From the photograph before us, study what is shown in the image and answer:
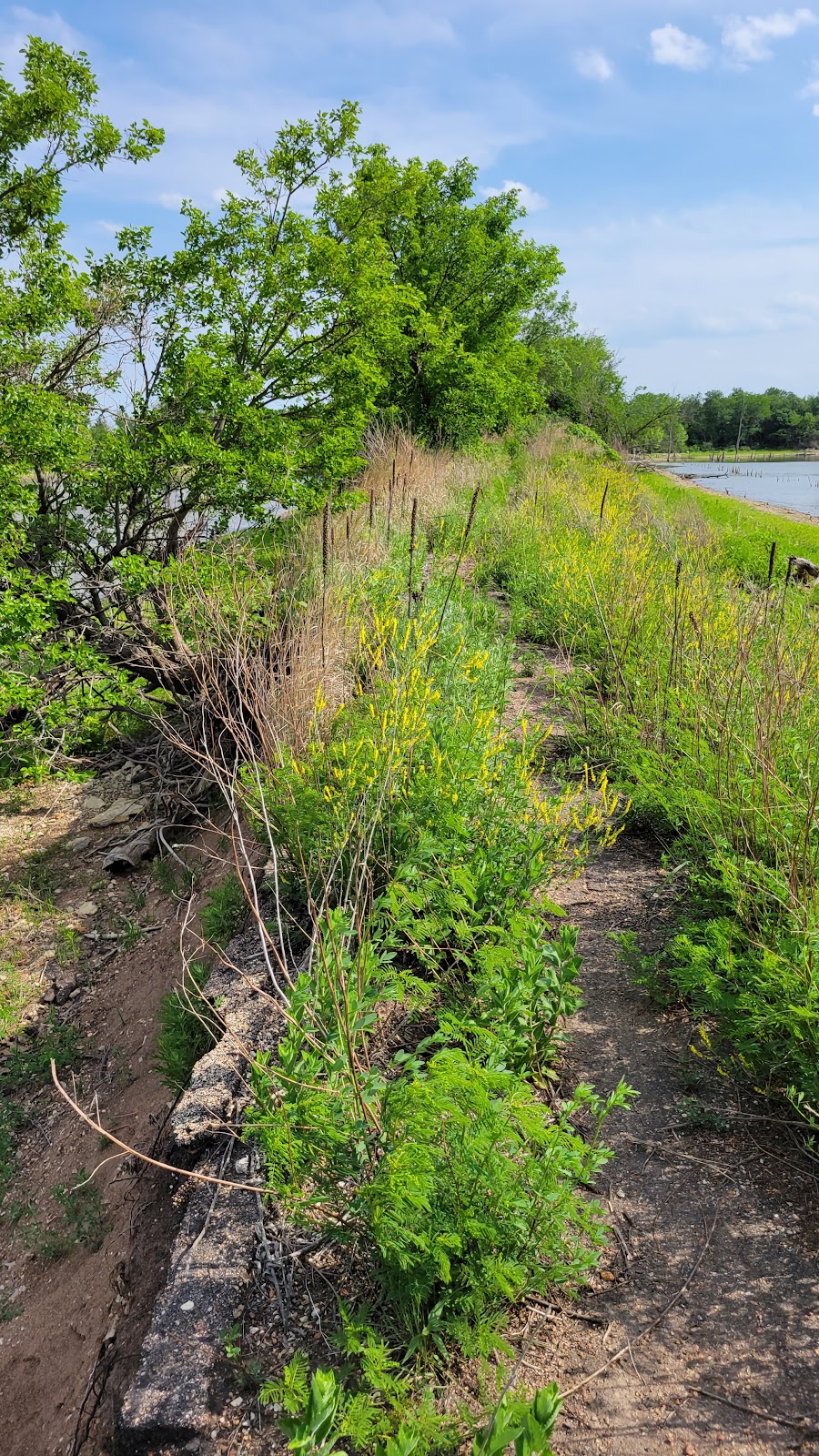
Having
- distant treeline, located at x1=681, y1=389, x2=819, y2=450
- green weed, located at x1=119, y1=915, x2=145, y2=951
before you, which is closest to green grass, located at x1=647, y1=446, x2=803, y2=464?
distant treeline, located at x1=681, y1=389, x2=819, y2=450

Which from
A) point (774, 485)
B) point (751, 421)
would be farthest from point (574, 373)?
point (751, 421)

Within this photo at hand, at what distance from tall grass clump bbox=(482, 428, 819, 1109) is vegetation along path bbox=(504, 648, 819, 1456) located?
22 centimetres

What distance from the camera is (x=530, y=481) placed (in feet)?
40.2

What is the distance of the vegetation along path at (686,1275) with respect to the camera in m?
1.76

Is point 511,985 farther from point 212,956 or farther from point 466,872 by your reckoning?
point 212,956

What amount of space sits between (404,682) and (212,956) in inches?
76.7

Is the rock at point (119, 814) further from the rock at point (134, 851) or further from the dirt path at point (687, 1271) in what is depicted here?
the dirt path at point (687, 1271)

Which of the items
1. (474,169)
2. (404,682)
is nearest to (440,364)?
(474,169)

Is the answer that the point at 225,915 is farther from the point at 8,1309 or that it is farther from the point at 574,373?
the point at 574,373

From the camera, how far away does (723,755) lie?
3357 mm

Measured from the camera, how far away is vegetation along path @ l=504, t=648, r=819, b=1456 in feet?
5.78

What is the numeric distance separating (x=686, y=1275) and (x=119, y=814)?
5.93 m

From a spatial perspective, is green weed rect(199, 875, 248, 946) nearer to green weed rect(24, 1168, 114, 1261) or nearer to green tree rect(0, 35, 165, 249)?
green weed rect(24, 1168, 114, 1261)

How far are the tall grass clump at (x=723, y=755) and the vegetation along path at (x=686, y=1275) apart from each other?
221 mm
